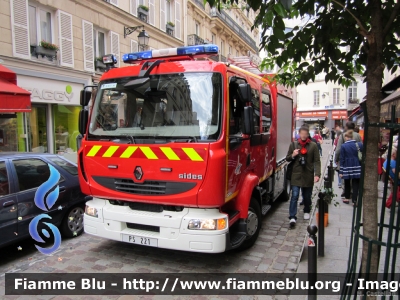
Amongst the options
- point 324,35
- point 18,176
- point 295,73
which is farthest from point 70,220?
point 324,35

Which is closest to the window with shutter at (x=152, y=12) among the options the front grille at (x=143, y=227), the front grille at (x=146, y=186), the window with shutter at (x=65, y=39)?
the window with shutter at (x=65, y=39)

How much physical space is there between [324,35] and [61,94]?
10461mm

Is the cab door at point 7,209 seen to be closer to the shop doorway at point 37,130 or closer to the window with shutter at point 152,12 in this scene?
the shop doorway at point 37,130

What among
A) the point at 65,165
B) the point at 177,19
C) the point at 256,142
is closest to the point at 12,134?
the point at 65,165

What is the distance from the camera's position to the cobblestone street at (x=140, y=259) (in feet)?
14.0

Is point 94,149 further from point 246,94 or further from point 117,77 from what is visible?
point 246,94

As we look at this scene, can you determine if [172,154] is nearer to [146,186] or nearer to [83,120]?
[146,186]

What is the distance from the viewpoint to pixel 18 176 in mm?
4637

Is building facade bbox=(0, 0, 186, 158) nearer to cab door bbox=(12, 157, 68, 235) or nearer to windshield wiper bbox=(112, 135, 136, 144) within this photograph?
cab door bbox=(12, 157, 68, 235)

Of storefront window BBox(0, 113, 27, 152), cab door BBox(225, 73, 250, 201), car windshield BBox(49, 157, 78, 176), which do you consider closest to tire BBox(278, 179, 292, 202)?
cab door BBox(225, 73, 250, 201)

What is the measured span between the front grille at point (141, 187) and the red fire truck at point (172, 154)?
0.01 metres

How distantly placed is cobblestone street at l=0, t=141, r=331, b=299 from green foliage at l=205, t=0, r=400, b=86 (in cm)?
261

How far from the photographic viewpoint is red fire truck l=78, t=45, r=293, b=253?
376 centimetres

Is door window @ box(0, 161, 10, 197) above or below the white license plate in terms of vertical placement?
above
